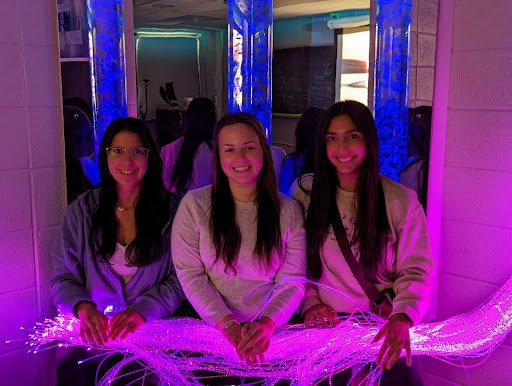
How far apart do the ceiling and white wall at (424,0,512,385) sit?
50cm

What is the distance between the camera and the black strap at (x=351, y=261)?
1.93 metres

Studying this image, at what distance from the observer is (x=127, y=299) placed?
81.0 inches

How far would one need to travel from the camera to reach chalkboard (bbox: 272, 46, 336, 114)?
2348 millimetres

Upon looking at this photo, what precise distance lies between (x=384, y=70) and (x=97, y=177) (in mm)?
1306

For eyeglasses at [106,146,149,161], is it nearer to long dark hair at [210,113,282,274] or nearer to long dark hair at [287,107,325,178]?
long dark hair at [210,113,282,274]

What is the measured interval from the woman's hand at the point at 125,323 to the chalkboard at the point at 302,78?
118 cm

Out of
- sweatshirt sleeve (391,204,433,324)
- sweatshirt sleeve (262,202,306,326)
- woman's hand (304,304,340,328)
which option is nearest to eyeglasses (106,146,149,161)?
sweatshirt sleeve (262,202,306,326)

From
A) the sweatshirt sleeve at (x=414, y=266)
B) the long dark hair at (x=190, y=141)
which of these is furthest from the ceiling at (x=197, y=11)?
the sweatshirt sleeve at (x=414, y=266)

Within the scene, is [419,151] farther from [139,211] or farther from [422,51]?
[139,211]

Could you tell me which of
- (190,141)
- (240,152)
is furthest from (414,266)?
(190,141)

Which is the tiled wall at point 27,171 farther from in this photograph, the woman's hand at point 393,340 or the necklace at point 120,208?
the woman's hand at point 393,340

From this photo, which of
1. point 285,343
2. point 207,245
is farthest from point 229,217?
point 285,343

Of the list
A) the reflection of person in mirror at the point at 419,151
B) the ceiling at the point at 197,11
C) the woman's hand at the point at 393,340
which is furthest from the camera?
the ceiling at the point at 197,11

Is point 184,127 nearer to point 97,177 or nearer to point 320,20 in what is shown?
point 97,177
